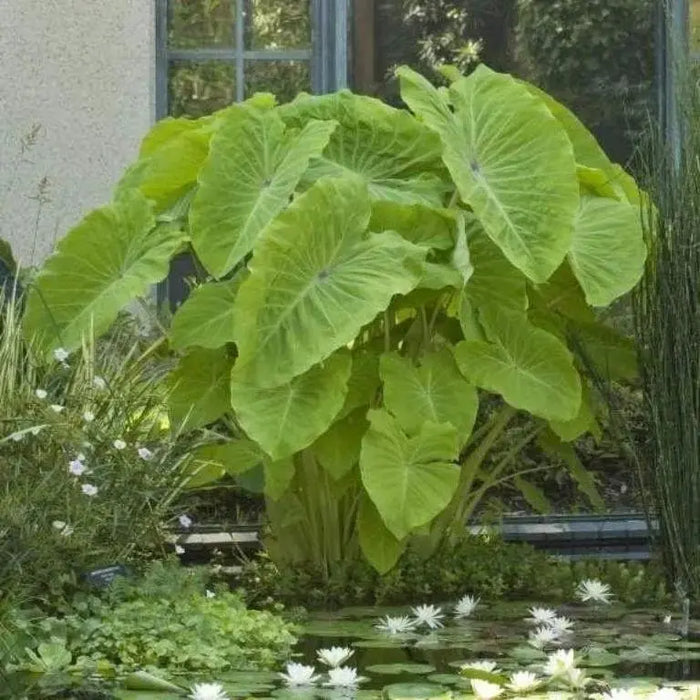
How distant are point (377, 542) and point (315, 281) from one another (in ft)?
2.31

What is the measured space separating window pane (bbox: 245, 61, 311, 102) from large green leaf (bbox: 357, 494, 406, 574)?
273 cm

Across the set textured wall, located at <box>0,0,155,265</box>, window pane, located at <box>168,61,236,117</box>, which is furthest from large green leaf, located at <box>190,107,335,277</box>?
window pane, located at <box>168,61,236,117</box>

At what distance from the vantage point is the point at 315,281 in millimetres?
4434

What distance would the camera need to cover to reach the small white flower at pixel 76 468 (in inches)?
161

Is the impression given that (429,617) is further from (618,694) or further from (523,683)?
(618,694)

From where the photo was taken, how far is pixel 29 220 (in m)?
6.55

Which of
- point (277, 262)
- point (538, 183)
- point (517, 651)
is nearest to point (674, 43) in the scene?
point (538, 183)

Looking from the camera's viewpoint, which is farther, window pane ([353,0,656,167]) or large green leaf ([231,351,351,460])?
window pane ([353,0,656,167])

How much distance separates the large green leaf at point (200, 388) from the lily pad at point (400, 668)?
1.01m

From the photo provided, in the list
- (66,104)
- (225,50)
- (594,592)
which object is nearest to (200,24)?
(225,50)

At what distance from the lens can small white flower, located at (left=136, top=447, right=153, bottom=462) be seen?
4.29 metres

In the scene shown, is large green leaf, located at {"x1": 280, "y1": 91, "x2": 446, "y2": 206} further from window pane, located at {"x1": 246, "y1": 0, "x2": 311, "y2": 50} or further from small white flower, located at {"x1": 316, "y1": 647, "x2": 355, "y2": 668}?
window pane, located at {"x1": 246, "y1": 0, "x2": 311, "y2": 50}

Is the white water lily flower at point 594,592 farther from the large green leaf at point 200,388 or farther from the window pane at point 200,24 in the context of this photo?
the window pane at point 200,24

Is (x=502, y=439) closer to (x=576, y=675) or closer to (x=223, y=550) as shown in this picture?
(x=223, y=550)
